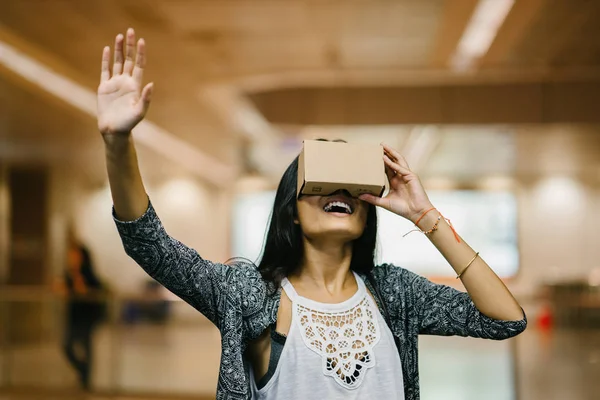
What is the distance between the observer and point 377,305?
1.58 metres

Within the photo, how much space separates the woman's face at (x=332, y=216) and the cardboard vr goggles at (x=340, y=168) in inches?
1.4

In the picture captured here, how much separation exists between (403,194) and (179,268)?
0.57 meters

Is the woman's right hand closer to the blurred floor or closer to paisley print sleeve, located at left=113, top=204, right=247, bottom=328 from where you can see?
paisley print sleeve, located at left=113, top=204, right=247, bottom=328

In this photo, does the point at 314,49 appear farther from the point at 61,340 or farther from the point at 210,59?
the point at 61,340

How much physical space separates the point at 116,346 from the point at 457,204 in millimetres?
3328

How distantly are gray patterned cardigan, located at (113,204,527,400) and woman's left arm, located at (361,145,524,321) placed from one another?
0.04 meters

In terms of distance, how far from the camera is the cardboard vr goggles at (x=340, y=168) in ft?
4.94

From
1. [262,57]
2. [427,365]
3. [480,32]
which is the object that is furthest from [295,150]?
[427,365]

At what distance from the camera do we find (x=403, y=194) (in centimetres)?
164

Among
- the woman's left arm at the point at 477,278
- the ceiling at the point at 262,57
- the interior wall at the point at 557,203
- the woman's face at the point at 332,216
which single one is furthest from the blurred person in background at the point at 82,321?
the woman's left arm at the point at 477,278

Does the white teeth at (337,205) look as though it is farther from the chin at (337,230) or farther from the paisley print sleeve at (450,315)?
the paisley print sleeve at (450,315)

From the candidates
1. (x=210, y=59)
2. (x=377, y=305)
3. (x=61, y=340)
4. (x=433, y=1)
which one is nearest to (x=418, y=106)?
(x=433, y=1)

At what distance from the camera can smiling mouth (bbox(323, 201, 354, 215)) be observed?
1.58 metres

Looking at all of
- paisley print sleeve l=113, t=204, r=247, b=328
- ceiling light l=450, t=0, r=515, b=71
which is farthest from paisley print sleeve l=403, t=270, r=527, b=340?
ceiling light l=450, t=0, r=515, b=71
